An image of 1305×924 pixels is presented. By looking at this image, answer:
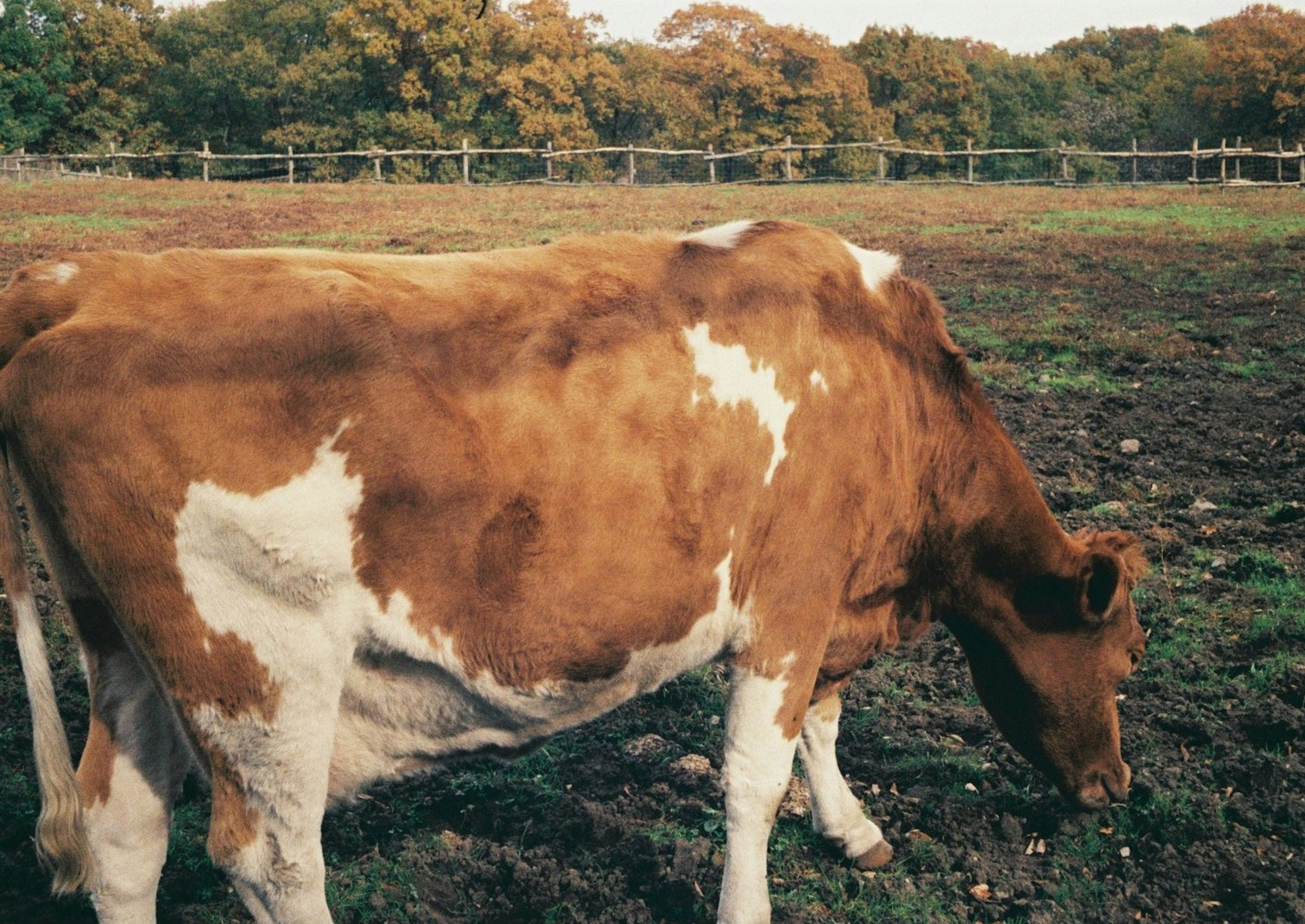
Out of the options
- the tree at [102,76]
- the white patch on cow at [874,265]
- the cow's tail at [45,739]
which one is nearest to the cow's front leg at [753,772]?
the white patch on cow at [874,265]

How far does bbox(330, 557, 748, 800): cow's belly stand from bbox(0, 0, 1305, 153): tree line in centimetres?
5155

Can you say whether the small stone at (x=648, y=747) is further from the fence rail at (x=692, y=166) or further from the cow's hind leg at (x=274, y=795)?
the fence rail at (x=692, y=166)

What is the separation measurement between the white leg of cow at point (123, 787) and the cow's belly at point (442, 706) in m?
0.59

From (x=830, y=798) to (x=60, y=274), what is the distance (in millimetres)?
3155

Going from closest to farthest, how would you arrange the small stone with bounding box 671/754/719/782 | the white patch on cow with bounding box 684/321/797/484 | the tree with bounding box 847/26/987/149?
the white patch on cow with bounding box 684/321/797/484 < the small stone with bounding box 671/754/719/782 < the tree with bounding box 847/26/987/149

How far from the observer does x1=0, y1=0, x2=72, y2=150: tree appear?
177 ft

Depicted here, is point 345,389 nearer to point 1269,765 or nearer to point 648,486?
point 648,486

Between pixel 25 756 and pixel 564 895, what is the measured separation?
2.40m

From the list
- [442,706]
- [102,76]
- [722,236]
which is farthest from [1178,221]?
[102,76]

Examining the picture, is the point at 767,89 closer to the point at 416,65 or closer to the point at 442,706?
the point at 416,65

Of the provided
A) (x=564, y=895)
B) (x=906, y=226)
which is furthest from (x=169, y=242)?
(x=564, y=895)

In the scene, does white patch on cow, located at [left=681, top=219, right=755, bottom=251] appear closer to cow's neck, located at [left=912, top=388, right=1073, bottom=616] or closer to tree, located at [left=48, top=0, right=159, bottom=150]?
cow's neck, located at [left=912, top=388, right=1073, bottom=616]

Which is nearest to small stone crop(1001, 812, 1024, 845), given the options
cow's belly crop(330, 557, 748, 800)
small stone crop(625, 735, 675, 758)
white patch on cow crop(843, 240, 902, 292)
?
small stone crop(625, 735, 675, 758)

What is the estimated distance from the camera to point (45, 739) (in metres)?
3.02
